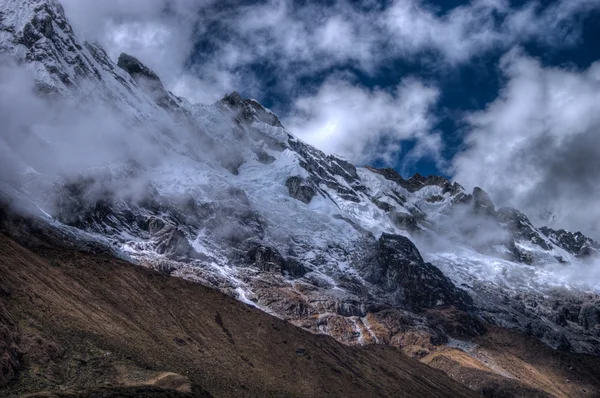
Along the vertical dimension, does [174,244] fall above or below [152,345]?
above

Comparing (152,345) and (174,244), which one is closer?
(152,345)

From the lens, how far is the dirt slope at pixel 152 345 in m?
64.2

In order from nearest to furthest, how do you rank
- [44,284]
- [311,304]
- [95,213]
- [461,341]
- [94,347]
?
[94,347] < [44,284] < [95,213] < [311,304] < [461,341]

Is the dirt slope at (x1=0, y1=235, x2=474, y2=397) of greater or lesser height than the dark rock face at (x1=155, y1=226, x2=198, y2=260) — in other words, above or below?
below

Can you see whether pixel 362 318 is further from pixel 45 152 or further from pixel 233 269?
pixel 45 152

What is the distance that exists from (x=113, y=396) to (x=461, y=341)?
160 meters

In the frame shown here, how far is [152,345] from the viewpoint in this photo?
87375 millimetres

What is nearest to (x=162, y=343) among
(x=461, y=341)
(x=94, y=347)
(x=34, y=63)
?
(x=94, y=347)

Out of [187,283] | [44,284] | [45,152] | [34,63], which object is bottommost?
[44,284]

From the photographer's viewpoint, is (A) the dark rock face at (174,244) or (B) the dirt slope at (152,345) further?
(A) the dark rock face at (174,244)

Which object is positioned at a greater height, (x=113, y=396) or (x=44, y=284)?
(x=44, y=284)

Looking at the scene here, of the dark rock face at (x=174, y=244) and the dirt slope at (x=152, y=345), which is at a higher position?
the dark rock face at (x=174, y=244)

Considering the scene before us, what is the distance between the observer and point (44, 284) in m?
89.6

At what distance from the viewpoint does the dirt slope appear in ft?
211
